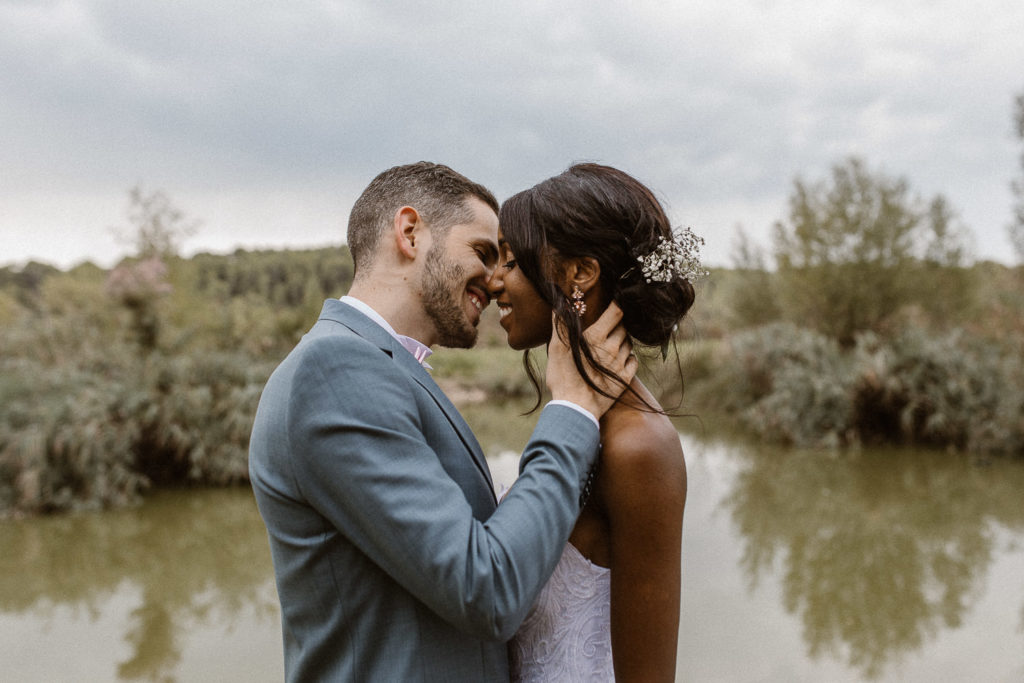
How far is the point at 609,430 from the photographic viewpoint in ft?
5.40

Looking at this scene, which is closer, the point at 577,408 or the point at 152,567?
the point at 577,408

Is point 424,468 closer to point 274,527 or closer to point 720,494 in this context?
point 274,527

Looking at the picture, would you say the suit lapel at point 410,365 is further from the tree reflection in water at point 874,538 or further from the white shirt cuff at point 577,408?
the tree reflection in water at point 874,538

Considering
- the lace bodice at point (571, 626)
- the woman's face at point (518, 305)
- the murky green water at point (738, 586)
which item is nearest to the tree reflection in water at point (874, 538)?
the murky green water at point (738, 586)

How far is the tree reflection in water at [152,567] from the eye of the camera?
606 cm

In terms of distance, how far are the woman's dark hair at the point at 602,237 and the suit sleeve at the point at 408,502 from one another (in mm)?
606

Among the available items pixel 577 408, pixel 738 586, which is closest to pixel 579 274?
pixel 577 408

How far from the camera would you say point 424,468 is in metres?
1.29

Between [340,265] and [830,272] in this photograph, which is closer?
[830,272]

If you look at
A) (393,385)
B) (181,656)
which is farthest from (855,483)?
(393,385)

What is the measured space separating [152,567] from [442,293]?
6969 mm

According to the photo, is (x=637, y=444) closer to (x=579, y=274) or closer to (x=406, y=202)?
(x=579, y=274)

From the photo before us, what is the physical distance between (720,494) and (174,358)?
840 centimetres

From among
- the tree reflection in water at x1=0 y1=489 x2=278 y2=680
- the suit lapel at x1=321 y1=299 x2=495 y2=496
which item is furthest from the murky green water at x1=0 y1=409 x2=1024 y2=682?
the suit lapel at x1=321 y1=299 x2=495 y2=496
